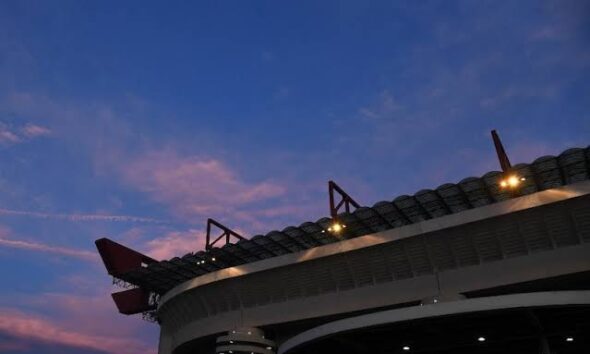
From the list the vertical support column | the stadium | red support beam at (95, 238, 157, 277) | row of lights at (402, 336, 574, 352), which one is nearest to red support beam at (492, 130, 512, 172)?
the stadium

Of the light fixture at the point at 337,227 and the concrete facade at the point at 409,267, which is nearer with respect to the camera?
the concrete facade at the point at 409,267

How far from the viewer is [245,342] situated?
5522 centimetres

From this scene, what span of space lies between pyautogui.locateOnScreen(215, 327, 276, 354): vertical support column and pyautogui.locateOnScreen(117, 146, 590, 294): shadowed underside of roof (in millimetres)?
8013

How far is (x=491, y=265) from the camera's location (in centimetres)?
4528

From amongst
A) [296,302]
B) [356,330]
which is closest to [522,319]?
[356,330]

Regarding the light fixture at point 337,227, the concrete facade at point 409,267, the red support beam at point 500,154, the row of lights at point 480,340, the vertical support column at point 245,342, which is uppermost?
the red support beam at point 500,154

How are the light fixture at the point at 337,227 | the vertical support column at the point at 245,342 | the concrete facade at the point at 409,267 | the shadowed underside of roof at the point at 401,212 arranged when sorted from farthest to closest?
1. the vertical support column at the point at 245,342
2. the light fixture at the point at 337,227
3. the concrete facade at the point at 409,267
4. the shadowed underside of roof at the point at 401,212

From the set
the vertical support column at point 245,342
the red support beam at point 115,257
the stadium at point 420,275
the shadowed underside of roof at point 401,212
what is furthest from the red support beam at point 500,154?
the red support beam at point 115,257

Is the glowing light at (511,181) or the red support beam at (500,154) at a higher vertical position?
the red support beam at (500,154)

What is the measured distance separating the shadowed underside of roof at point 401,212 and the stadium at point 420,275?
15cm

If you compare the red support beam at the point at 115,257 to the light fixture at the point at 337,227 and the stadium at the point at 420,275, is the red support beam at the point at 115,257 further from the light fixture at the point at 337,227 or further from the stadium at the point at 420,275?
the light fixture at the point at 337,227

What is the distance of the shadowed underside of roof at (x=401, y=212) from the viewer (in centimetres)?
4097

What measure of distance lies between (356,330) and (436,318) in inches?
181

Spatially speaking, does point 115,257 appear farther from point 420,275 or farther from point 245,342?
point 420,275
